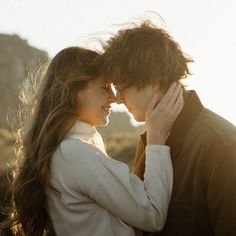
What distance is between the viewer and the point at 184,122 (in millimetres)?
4086

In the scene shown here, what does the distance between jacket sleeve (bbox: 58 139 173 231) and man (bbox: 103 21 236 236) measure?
3.0 inches

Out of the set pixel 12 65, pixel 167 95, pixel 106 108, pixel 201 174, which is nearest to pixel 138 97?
pixel 167 95

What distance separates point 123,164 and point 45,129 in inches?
25.2

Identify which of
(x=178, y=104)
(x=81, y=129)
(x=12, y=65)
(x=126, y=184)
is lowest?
(x=12, y=65)

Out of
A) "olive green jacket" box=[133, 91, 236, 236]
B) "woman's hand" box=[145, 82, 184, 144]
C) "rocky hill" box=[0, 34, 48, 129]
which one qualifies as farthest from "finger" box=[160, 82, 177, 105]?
"rocky hill" box=[0, 34, 48, 129]

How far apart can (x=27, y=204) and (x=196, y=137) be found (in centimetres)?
132

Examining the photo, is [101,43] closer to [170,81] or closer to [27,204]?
[170,81]

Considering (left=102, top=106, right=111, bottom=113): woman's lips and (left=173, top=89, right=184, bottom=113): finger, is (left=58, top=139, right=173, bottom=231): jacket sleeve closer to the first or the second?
(left=173, top=89, right=184, bottom=113): finger

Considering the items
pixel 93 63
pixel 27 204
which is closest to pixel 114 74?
pixel 93 63

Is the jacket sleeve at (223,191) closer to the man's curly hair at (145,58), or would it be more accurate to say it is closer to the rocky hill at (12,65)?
the man's curly hair at (145,58)

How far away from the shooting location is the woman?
4.04m

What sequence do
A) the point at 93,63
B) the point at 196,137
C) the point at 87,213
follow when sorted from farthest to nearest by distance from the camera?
1. the point at 93,63
2. the point at 87,213
3. the point at 196,137

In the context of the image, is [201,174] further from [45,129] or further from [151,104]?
[45,129]

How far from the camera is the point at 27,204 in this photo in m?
4.37
